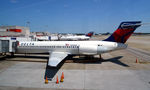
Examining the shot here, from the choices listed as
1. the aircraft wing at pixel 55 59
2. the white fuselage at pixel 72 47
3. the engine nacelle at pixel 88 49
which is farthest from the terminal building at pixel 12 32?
the engine nacelle at pixel 88 49

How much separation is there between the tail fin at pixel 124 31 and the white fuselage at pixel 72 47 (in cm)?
79

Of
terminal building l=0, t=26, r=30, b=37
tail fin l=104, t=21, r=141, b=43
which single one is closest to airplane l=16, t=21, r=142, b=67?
tail fin l=104, t=21, r=141, b=43

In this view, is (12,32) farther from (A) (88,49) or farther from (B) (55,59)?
(A) (88,49)

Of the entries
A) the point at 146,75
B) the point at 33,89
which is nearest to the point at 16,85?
the point at 33,89

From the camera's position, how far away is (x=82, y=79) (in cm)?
887

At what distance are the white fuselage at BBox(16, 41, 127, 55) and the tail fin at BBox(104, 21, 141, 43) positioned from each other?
0.79 metres

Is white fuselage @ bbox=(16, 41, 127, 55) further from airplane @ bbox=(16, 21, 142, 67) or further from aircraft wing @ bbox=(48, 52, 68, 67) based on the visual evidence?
aircraft wing @ bbox=(48, 52, 68, 67)

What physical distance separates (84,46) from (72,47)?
1843 mm

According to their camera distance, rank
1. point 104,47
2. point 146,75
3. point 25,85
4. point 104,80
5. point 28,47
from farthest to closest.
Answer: point 28,47, point 104,47, point 146,75, point 104,80, point 25,85

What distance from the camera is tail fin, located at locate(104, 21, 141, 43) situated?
12626mm

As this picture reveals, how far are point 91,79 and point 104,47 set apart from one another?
18.9 ft

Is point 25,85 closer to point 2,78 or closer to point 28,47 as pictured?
point 2,78

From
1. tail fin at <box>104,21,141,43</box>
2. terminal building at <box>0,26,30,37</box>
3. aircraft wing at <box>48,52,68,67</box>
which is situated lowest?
aircraft wing at <box>48,52,68,67</box>

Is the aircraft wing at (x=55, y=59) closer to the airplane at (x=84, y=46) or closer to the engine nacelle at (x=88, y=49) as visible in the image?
the airplane at (x=84, y=46)
